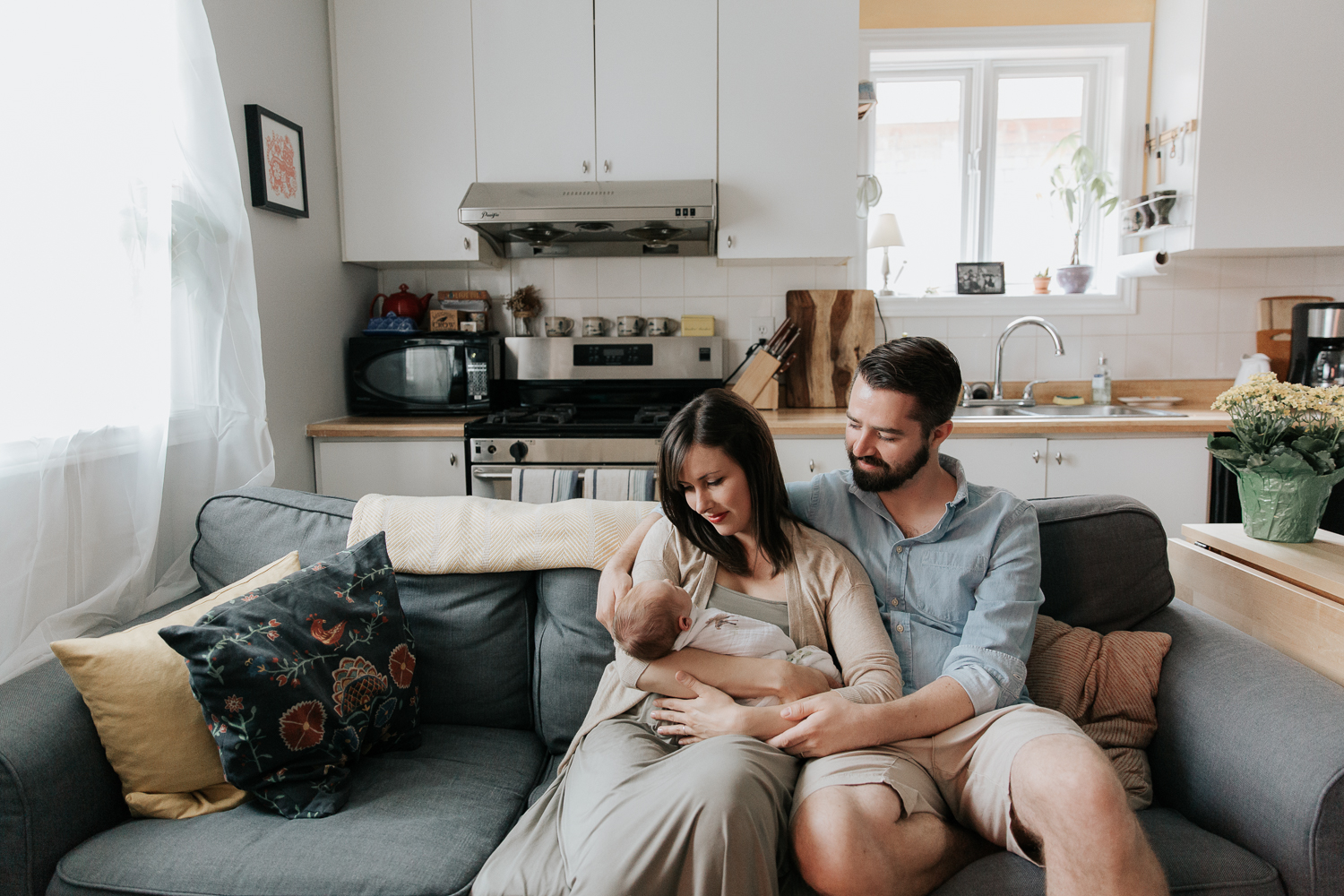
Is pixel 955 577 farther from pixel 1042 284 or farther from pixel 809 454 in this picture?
pixel 1042 284

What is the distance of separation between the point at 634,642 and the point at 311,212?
7.66 ft

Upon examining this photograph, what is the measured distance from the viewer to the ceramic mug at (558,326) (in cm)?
333

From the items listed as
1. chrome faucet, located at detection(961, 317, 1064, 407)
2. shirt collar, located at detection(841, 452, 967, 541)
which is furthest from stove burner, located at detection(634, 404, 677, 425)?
shirt collar, located at detection(841, 452, 967, 541)

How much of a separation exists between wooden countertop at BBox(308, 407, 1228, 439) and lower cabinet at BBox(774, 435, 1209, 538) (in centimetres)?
3

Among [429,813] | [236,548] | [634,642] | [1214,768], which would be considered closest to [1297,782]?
[1214,768]

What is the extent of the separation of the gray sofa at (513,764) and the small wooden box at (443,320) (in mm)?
1717

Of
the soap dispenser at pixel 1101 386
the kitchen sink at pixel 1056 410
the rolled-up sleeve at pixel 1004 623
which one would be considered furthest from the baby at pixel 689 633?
the soap dispenser at pixel 1101 386

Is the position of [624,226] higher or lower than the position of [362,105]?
lower

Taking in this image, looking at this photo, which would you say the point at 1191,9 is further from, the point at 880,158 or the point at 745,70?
the point at 745,70

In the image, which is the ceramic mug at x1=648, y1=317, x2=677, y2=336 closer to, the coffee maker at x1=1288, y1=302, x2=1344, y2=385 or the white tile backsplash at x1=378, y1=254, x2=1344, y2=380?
the white tile backsplash at x1=378, y1=254, x2=1344, y2=380

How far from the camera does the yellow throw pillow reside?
1292 millimetres

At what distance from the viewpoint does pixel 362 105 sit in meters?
3.03

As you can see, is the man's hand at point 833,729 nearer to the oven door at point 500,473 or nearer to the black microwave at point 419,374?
the oven door at point 500,473

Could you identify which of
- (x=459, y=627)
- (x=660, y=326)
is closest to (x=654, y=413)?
(x=660, y=326)
